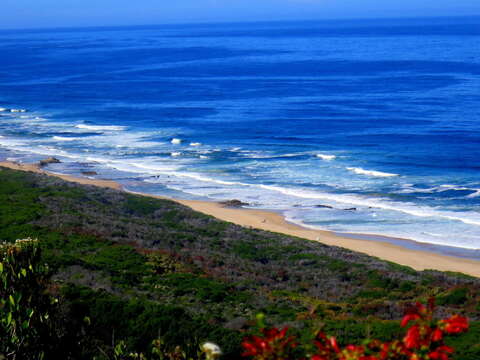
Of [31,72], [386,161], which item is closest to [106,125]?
[386,161]

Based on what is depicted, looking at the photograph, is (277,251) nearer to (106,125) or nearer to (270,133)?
(270,133)

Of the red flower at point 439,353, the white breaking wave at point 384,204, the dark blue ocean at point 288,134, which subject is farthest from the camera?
the dark blue ocean at point 288,134

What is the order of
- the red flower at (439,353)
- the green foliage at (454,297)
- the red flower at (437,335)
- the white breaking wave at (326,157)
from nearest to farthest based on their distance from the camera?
1. the red flower at (439,353)
2. the red flower at (437,335)
3. the green foliage at (454,297)
4. the white breaking wave at (326,157)

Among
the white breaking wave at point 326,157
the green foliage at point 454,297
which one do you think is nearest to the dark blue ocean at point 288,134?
the white breaking wave at point 326,157

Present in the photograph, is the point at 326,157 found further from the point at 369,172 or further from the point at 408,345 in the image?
the point at 408,345

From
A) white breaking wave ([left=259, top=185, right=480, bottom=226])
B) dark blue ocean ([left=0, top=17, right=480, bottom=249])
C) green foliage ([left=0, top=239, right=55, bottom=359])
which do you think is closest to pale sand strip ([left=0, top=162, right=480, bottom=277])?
dark blue ocean ([left=0, top=17, right=480, bottom=249])

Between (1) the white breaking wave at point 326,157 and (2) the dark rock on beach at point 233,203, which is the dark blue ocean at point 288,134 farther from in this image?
(2) the dark rock on beach at point 233,203

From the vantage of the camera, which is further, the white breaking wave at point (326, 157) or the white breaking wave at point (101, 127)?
the white breaking wave at point (101, 127)
